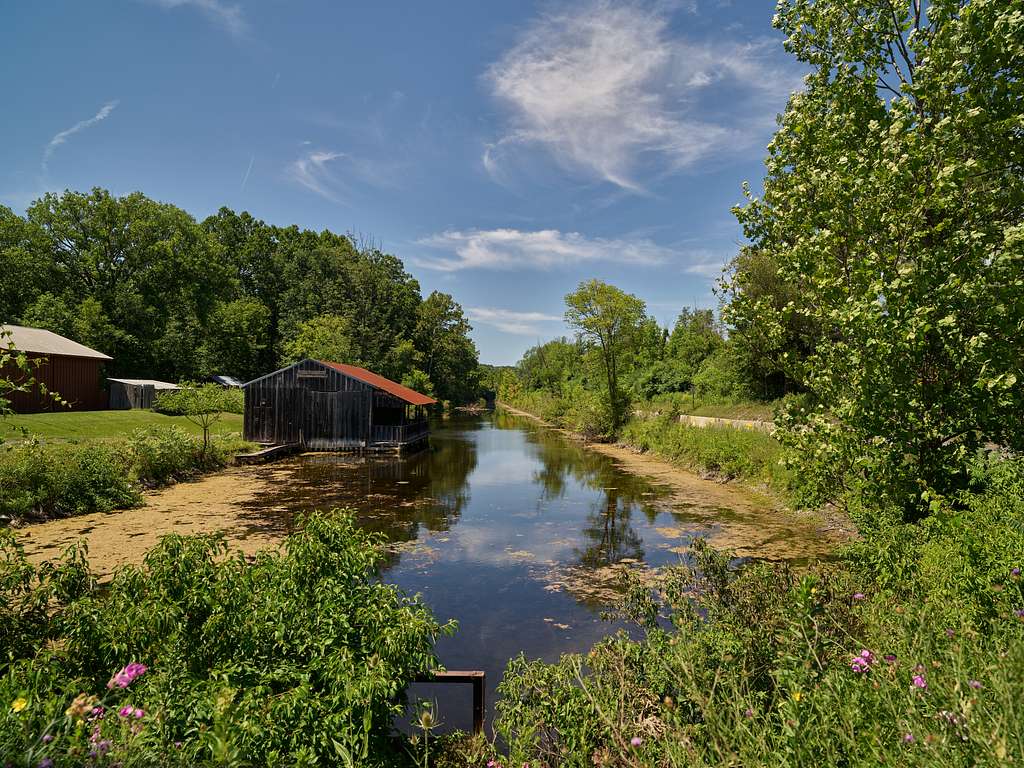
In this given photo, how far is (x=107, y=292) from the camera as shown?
44031 millimetres

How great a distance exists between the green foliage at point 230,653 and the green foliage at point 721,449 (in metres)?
12.3

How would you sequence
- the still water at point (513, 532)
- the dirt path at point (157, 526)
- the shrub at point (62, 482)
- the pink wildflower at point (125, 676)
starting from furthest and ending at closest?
the shrub at point (62, 482) < the dirt path at point (157, 526) < the still water at point (513, 532) < the pink wildflower at point (125, 676)

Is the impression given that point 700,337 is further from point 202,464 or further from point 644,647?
point 644,647

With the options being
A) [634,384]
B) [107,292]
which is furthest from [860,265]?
[107,292]

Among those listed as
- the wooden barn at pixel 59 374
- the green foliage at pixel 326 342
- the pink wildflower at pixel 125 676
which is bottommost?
the pink wildflower at pixel 125 676

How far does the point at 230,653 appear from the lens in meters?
3.86

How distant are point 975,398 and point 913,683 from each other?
4.36 meters

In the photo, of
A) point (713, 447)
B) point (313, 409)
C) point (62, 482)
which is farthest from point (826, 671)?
point (313, 409)

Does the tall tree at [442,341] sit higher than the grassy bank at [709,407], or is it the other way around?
the tall tree at [442,341]

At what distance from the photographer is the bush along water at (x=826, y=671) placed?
247cm

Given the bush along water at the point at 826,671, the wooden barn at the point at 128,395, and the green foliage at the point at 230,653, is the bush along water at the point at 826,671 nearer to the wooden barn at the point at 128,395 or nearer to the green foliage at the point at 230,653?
the green foliage at the point at 230,653

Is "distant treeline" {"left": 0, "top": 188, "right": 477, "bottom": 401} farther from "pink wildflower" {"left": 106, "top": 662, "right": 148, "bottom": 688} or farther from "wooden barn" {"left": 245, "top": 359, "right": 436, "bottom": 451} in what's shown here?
"pink wildflower" {"left": 106, "top": 662, "right": 148, "bottom": 688}

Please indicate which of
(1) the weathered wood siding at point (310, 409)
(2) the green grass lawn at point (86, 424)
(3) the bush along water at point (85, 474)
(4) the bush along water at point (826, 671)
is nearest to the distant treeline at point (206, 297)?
(2) the green grass lawn at point (86, 424)

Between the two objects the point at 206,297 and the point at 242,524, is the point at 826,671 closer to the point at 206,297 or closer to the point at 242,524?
the point at 242,524
